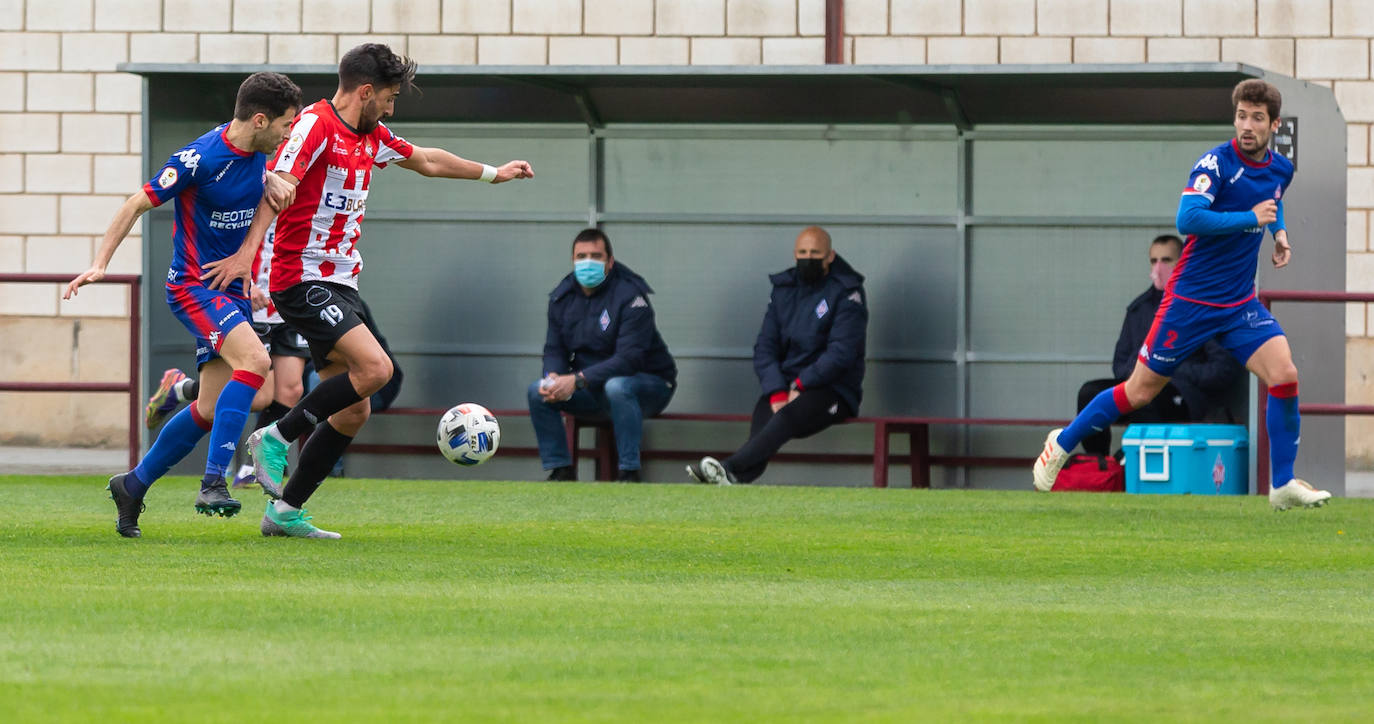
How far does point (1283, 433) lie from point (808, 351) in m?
4.09

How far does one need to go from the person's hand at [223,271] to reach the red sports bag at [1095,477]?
5791 mm

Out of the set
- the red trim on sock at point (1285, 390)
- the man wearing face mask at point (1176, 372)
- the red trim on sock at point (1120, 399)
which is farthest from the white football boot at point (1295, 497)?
the man wearing face mask at point (1176, 372)

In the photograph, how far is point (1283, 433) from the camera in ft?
29.1

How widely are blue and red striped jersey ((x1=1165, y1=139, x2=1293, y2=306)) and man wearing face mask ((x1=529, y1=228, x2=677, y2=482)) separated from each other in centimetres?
441

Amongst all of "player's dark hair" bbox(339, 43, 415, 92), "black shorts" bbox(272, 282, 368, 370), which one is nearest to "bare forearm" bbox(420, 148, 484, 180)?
"player's dark hair" bbox(339, 43, 415, 92)

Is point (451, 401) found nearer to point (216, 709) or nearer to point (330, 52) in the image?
point (330, 52)

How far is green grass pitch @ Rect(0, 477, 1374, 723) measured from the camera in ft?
12.6

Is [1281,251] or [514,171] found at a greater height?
[514,171]

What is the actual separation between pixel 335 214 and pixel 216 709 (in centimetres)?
382

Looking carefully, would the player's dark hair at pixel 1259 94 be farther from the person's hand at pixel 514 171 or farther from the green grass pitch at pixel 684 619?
the person's hand at pixel 514 171

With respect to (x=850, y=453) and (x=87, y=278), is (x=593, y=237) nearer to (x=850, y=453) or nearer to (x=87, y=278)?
(x=850, y=453)

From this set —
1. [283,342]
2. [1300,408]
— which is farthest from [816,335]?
[283,342]

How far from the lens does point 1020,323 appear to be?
13133mm

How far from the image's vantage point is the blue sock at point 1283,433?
8.83 meters
